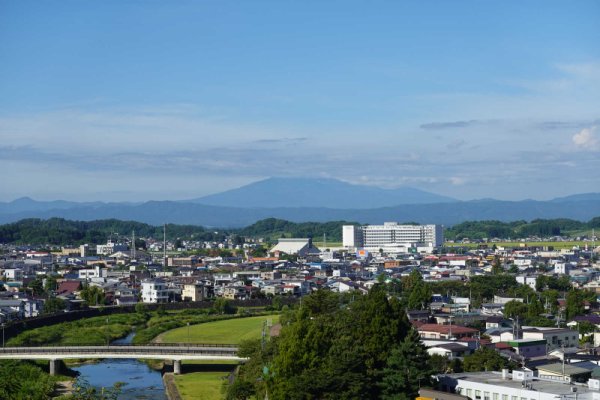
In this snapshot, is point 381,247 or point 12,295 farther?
point 381,247

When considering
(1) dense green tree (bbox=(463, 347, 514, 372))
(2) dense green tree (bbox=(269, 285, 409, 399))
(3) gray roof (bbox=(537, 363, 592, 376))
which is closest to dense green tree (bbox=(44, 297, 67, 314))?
(2) dense green tree (bbox=(269, 285, 409, 399))

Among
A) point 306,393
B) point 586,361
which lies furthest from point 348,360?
point 586,361

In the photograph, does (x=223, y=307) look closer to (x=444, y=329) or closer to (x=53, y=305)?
(x=53, y=305)

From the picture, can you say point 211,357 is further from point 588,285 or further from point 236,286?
point 588,285

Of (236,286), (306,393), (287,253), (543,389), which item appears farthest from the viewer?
(287,253)

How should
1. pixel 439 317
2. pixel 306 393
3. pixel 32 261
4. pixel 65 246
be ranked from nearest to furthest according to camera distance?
pixel 306 393 → pixel 439 317 → pixel 32 261 → pixel 65 246

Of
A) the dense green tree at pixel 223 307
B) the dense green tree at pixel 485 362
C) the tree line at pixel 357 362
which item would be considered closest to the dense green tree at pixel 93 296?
the dense green tree at pixel 223 307

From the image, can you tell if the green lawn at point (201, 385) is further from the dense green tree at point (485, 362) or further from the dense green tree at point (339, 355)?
the dense green tree at point (485, 362)
